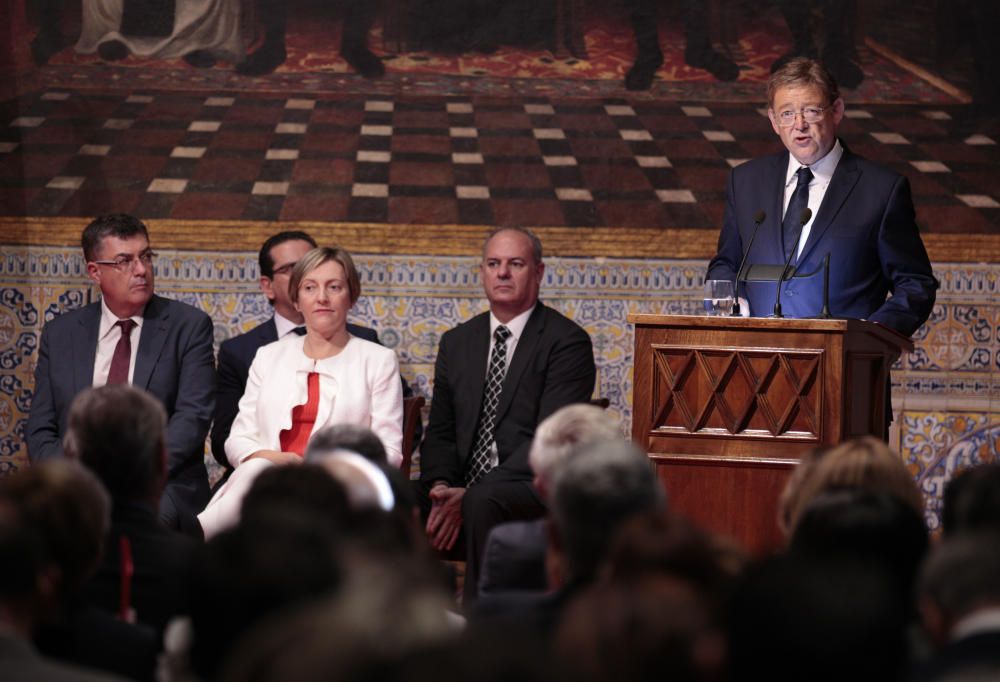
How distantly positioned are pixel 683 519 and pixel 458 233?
4.86 metres

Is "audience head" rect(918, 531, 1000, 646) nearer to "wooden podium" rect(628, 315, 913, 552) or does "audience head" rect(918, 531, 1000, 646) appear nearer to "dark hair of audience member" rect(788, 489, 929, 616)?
"dark hair of audience member" rect(788, 489, 929, 616)

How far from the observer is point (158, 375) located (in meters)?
5.54

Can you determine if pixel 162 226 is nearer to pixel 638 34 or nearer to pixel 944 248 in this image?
pixel 638 34

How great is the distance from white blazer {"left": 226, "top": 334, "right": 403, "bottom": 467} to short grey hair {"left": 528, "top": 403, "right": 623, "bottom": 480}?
2.02 m

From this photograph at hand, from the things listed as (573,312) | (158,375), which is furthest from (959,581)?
(573,312)

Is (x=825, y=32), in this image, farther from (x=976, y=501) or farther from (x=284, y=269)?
(x=976, y=501)

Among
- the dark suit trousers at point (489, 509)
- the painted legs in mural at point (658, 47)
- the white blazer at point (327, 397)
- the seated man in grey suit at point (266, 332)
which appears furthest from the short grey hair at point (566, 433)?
the painted legs in mural at point (658, 47)

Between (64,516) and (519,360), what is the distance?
3214 mm

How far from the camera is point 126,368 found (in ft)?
18.3

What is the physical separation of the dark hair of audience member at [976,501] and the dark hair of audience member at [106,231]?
151 inches

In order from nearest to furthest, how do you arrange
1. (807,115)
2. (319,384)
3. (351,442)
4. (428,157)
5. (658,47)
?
(351,442) → (807,115) → (319,384) → (428,157) → (658,47)

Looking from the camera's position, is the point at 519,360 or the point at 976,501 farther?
the point at 519,360

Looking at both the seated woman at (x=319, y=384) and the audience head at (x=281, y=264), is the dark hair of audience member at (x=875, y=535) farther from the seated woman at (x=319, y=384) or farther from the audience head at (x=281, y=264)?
the audience head at (x=281, y=264)

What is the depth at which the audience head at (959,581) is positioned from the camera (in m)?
2.06
